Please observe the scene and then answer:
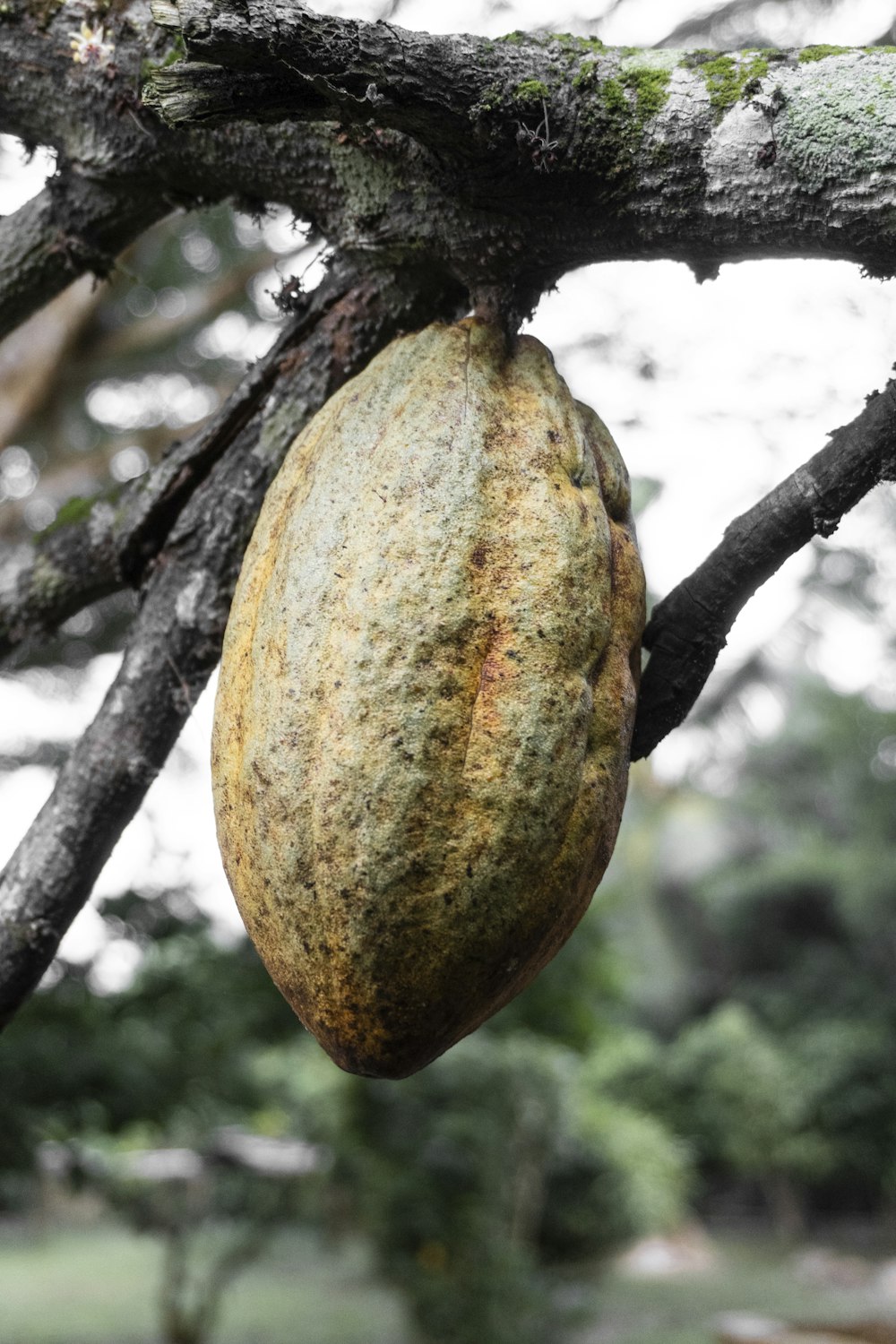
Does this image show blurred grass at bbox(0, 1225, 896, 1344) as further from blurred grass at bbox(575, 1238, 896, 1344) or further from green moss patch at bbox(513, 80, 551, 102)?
green moss patch at bbox(513, 80, 551, 102)

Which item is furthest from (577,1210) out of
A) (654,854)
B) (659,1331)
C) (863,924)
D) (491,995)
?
(491,995)

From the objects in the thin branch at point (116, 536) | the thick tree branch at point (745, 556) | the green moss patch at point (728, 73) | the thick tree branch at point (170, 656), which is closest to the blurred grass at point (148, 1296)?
the thin branch at point (116, 536)

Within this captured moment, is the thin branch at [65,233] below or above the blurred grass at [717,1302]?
below

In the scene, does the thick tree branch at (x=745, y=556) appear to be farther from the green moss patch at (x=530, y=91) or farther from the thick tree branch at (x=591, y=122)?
the green moss patch at (x=530, y=91)

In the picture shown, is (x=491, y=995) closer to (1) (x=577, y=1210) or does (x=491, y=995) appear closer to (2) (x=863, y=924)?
(1) (x=577, y=1210)

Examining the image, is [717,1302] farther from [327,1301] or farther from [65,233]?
[65,233]

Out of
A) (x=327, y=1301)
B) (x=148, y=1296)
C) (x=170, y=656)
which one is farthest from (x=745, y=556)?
(x=148, y=1296)

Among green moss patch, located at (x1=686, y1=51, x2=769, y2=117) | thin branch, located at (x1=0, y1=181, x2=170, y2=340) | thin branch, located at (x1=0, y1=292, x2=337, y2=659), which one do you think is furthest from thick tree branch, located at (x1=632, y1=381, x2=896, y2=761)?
thin branch, located at (x1=0, y1=181, x2=170, y2=340)
